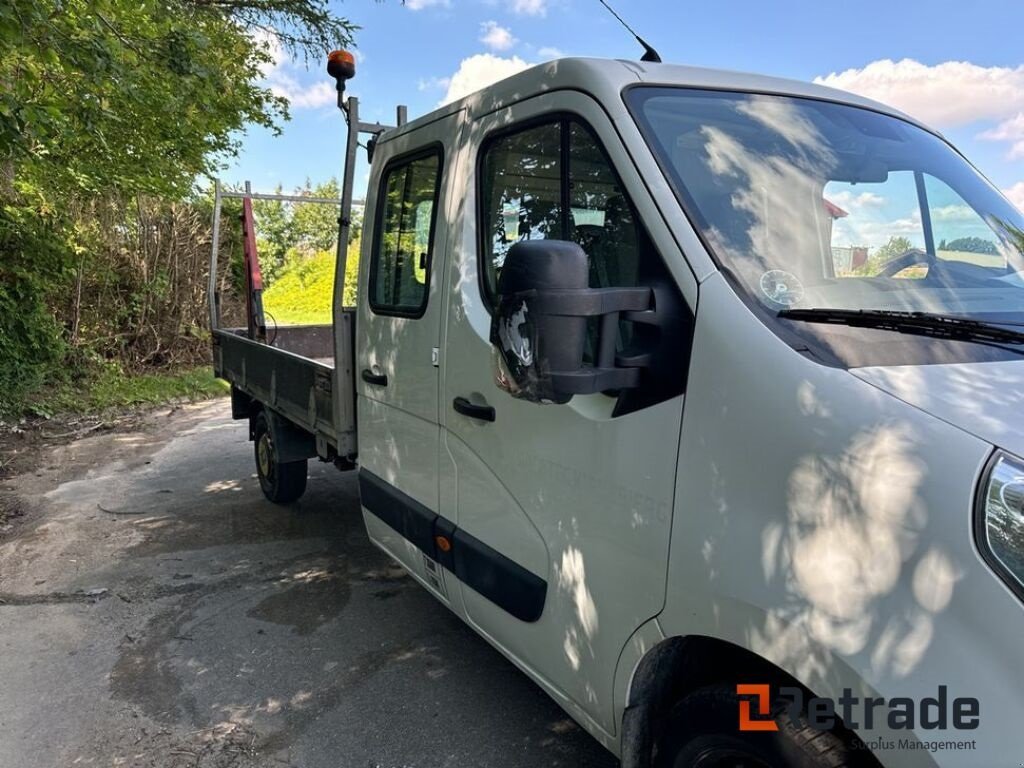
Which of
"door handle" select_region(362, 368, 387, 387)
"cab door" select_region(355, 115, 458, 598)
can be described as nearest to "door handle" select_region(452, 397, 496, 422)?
"cab door" select_region(355, 115, 458, 598)

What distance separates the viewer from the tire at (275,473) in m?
5.54

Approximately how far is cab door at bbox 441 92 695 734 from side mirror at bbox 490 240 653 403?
164 mm

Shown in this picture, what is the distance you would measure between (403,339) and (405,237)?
1.64 ft

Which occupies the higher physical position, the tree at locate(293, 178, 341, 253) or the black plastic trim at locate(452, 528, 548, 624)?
the tree at locate(293, 178, 341, 253)

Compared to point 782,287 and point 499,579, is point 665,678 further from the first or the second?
point 782,287

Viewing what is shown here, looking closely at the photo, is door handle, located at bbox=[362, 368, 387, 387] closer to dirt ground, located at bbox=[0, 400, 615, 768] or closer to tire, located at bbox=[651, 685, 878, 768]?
dirt ground, located at bbox=[0, 400, 615, 768]

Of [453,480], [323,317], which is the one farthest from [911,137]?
[323,317]

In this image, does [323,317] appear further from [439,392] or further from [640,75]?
[640,75]

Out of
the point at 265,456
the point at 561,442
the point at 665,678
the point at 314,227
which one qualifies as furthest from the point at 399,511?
the point at 314,227

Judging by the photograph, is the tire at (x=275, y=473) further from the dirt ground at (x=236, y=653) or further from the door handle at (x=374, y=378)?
the door handle at (x=374, y=378)

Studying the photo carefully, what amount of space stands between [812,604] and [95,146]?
9.27 metres

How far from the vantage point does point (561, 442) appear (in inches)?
85.5

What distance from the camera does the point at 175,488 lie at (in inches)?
246

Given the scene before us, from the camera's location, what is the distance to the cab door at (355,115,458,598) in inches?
114
